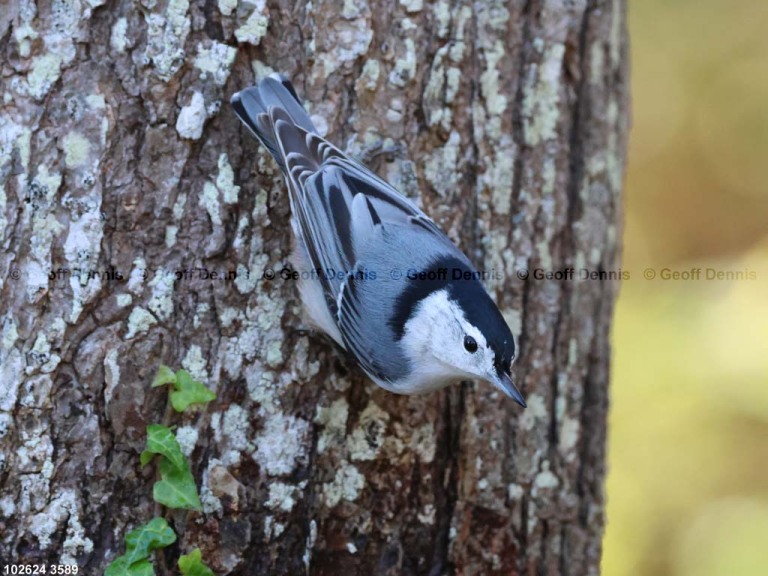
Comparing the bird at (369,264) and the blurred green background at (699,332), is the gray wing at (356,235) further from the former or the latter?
the blurred green background at (699,332)

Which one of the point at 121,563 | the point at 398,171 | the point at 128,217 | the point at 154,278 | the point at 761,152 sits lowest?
the point at 121,563

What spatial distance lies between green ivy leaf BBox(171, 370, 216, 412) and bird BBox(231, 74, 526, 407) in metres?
0.34

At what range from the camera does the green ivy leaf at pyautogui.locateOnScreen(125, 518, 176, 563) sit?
1922mm

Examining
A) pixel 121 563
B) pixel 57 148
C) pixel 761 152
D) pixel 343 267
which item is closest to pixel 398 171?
pixel 343 267

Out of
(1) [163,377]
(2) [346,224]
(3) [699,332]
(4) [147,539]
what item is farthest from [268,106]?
(3) [699,332]

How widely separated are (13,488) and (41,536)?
0.13 m

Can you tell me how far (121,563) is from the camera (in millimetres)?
1909

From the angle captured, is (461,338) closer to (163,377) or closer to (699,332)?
(163,377)

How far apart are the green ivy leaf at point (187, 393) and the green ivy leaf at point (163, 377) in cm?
1

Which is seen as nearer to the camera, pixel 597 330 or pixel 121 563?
pixel 121 563

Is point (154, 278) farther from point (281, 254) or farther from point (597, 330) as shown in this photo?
point (597, 330)

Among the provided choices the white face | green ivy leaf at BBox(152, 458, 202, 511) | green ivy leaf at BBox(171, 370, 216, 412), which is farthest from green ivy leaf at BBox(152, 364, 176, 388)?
the white face

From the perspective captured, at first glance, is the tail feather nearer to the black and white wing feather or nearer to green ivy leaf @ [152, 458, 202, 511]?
the black and white wing feather

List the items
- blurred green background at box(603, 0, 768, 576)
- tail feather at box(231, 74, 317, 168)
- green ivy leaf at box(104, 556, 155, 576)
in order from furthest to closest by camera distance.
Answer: blurred green background at box(603, 0, 768, 576) < tail feather at box(231, 74, 317, 168) < green ivy leaf at box(104, 556, 155, 576)
